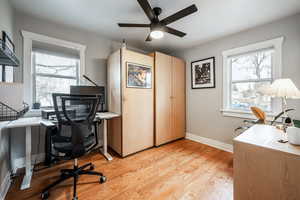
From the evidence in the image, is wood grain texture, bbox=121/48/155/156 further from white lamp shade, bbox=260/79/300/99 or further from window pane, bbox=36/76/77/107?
white lamp shade, bbox=260/79/300/99

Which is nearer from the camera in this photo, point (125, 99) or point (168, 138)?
point (125, 99)

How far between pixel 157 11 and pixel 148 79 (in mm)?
1206

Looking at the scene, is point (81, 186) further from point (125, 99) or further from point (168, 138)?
point (168, 138)

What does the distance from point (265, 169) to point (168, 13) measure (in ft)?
7.12

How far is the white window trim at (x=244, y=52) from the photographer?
2.03 m

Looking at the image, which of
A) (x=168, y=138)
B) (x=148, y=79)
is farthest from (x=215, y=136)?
(x=148, y=79)

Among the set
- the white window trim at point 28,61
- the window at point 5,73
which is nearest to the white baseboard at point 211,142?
the white window trim at point 28,61

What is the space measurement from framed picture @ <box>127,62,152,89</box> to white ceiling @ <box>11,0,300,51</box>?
708 mm

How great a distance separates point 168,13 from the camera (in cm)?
191

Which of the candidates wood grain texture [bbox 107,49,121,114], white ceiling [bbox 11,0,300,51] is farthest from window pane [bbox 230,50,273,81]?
wood grain texture [bbox 107,49,121,114]

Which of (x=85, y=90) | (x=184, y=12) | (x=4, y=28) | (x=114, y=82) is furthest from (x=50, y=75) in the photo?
(x=184, y=12)

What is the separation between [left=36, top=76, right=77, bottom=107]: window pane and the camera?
83.6 inches

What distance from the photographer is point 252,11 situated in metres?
1.85

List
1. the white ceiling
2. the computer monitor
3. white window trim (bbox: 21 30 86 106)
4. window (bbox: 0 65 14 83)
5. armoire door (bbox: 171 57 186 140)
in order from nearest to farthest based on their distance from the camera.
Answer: window (bbox: 0 65 14 83)
the white ceiling
white window trim (bbox: 21 30 86 106)
the computer monitor
armoire door (bbox: 171 57 186 140)
